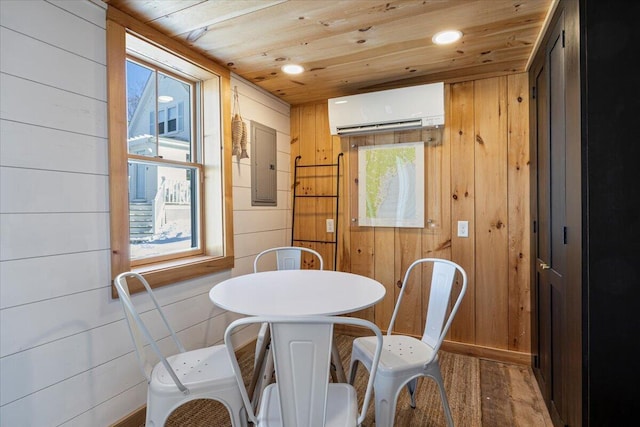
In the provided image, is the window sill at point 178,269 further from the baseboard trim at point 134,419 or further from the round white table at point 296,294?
the baseboard trim at point 134,419

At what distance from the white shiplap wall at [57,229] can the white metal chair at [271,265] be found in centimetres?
70

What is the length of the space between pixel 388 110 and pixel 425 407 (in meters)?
2.21

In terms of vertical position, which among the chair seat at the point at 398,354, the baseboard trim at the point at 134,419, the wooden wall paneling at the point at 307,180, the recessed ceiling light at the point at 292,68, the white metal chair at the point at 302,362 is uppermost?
the recessed ceiling light at the point at 292,68

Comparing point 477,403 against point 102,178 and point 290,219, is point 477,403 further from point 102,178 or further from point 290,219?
point 102,178

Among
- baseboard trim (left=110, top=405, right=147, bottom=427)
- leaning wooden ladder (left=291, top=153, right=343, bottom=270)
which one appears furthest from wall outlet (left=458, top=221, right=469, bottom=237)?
baseboard trim (left=110, top=405, right=147, bottom=427)

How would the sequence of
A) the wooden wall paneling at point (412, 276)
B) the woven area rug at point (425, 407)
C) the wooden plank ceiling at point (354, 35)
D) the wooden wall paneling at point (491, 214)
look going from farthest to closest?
the wooden wall paneling at point (412, 276), the wooden wall paneling at point (491, 214), the woven area rug at point (425, 407), the wooden plank ceiling at point (354, 35)

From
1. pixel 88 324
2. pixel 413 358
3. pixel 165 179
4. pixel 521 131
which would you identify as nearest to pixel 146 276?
pixel 88 324

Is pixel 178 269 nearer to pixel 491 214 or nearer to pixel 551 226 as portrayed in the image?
pixel 551 226

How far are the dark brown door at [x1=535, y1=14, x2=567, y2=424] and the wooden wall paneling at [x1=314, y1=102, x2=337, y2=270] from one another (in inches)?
67.2

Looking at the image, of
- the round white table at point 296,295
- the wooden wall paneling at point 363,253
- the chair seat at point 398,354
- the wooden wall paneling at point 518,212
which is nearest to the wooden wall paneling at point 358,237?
the wooden wall paneling at point 363,253

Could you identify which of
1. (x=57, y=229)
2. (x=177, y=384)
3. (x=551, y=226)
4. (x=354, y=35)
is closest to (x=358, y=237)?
(x=551, y=226)

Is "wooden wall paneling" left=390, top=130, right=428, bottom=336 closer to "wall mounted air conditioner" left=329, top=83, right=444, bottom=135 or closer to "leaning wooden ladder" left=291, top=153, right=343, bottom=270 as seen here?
"wall mounted air conditioner" left=329, top=83, right=444, bottom=135

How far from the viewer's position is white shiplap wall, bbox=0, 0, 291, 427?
1352 mm

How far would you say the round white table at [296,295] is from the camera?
139 centimetres
